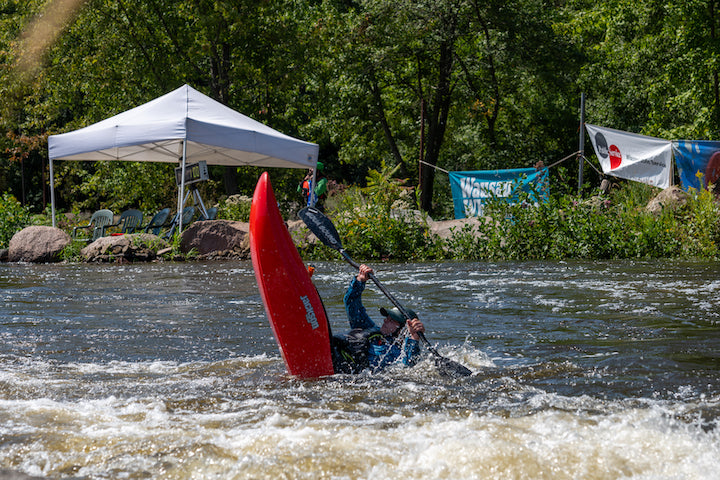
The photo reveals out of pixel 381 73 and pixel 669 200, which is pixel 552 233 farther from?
pixel 381 73

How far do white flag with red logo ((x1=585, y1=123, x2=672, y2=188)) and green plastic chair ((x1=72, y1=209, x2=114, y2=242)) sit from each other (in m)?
9.63

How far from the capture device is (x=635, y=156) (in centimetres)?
1475

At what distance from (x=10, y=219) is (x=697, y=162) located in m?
13.2

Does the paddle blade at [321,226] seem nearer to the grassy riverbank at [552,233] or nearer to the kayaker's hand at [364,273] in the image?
the kayaker's hand at [364,273]

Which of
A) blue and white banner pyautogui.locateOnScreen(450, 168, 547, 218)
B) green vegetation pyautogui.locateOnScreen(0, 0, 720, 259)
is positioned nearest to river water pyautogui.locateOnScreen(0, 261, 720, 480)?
blue and white banner pyautogui.locateOnScreen(450, 168, 547, 218)

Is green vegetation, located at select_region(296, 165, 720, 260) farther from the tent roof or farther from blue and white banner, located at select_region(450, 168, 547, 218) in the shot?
the tent roof

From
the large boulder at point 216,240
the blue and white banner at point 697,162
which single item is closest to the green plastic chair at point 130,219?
the large boulder at point 216,240

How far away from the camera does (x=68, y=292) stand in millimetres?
9602

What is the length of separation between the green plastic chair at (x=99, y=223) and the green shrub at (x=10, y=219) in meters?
1.11

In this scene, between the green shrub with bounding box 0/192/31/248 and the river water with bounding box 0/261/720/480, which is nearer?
the river water with bounding box 0/261/720/480

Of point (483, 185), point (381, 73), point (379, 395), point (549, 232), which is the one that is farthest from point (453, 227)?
point (381, 73)

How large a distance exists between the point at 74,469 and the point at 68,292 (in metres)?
6.71

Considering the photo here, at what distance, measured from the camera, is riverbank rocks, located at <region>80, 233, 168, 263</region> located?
1412 cm

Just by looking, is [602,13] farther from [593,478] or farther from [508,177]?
[593,478]
